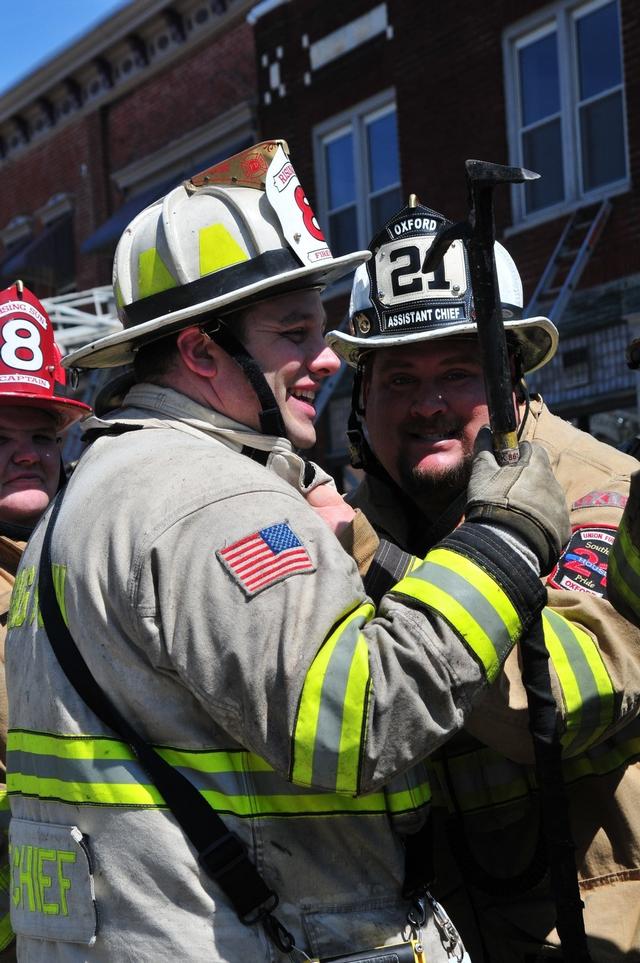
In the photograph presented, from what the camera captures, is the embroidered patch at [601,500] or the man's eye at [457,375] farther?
the man's eye at [457,375]

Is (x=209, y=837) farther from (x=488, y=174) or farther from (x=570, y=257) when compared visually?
(x=570, y=257)

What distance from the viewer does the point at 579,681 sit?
2648 millimetres

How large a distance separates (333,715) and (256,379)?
0.85 meters

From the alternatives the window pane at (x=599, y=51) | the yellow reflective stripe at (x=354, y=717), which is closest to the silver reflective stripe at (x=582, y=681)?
the yellow reflective stripe at (x=354, y=717)

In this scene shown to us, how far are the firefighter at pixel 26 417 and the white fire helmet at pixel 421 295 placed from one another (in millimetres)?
1411

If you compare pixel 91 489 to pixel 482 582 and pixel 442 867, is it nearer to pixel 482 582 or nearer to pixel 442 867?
pixel 482 582

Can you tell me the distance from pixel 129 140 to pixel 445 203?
6.77m

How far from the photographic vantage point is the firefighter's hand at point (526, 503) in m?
2.36

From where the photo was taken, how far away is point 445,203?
1258cm

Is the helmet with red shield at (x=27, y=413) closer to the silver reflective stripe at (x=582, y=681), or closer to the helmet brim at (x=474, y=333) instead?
the helmet brim at (x=474, y=333)

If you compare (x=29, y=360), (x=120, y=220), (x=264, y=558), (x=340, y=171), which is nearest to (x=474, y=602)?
(x=264, y=558)

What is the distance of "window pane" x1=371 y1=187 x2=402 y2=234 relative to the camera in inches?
532

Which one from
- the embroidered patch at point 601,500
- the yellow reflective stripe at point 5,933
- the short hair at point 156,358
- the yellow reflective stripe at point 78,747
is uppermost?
the short hair at point 156,358

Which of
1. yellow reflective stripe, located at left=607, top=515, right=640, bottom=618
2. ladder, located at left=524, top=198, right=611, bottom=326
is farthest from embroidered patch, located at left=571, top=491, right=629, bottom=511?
ladder, located at left=524, top=198, right=611, bottom=326
